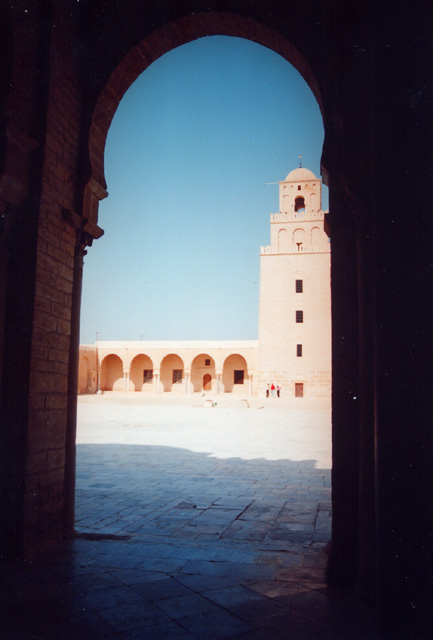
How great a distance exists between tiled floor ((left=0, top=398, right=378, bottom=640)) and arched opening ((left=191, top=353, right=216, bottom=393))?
37959 millimetres

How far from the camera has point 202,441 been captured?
12531 millimetres

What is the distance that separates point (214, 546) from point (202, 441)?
827 centimetres

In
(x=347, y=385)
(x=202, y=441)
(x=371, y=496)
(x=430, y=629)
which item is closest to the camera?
(x=430, y=629)

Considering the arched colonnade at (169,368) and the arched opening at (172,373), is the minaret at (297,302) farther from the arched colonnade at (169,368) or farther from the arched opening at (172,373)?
A: the arched opening at (172,373)

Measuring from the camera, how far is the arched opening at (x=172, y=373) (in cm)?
4681

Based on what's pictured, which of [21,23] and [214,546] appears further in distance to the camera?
[214,546]

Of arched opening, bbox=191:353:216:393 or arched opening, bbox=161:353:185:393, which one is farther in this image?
arched opening, bbox=161:353:185:393

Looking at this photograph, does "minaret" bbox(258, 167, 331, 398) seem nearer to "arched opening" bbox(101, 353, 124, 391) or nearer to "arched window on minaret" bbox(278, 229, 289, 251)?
"arched window on minaret" bbox(278, 229, 289, 251)

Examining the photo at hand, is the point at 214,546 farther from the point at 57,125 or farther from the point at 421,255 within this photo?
the point at 57,125

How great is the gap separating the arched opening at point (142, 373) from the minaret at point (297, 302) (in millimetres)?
14101

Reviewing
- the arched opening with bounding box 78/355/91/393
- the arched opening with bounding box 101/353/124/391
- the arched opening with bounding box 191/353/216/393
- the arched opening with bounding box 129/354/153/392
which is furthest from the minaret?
the arched opening with bounding box 101/353/124/391

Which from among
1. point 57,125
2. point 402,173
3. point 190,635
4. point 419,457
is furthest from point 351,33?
point 190,635

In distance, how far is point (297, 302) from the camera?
3747cm

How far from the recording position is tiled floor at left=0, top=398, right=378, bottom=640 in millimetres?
2715
